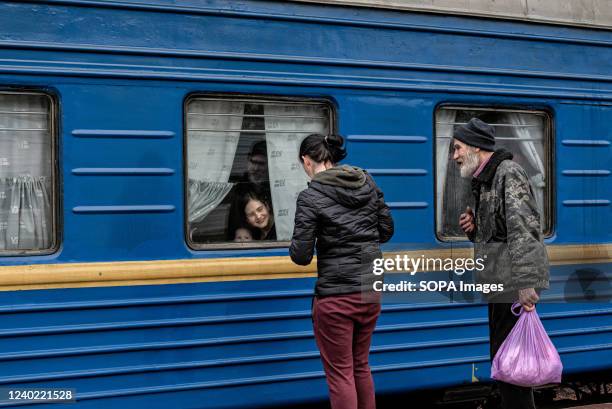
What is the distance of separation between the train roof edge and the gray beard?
4.33ft

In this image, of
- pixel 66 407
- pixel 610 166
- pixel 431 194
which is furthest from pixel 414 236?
pixel 66 407

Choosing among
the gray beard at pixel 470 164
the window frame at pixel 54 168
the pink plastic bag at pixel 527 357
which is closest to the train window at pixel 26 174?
the window frame at pixel 54 168

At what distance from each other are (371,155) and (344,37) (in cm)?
70

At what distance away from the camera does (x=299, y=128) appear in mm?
5371

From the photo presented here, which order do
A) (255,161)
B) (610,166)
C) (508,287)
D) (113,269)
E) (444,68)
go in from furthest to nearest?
(610,166), (444,68), (255,161), (113,269), (508,287)

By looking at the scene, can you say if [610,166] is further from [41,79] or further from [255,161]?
[41,79]

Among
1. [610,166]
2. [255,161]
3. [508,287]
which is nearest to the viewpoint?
[508,287]

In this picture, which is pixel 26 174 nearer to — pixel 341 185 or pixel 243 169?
pixel 243 169

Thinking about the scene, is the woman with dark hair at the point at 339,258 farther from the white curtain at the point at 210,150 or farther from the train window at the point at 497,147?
the train window at the point at 497,147

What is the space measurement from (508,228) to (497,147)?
167cm

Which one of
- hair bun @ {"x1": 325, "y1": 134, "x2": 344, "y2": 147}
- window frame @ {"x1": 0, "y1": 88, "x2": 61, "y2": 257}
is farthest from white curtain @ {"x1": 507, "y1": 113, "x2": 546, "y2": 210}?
window frame @ {"x1": 0, "y1": 88, "x2": 61, "y2": 257}

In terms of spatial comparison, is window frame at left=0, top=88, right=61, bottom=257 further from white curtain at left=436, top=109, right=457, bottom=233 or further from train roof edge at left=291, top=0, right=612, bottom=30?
white curtain at left=436, top=109, right=457, bottom=233

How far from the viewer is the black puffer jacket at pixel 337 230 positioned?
14.7ft

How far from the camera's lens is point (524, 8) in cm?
595
